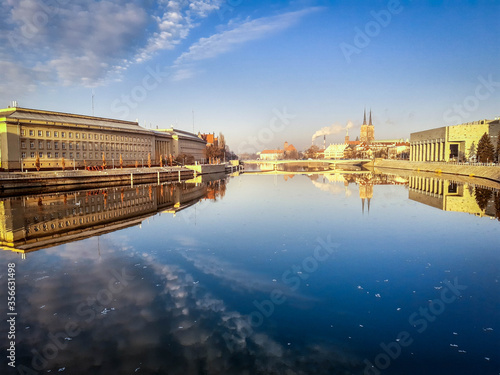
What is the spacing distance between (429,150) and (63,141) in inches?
3316

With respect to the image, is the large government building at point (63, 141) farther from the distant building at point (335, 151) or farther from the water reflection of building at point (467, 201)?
the distant building at point (335, 151)

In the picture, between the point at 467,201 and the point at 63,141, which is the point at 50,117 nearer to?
the point at 63,141

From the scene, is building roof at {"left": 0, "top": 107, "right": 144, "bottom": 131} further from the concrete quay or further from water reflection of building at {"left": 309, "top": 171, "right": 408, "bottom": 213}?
water reflection of building at {"left": 309, "top": 171, "right": 408, "bottom": 213}

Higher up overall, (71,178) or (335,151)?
(335,151)

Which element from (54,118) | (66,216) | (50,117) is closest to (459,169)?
(66,216)

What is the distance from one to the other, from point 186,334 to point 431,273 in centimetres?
753

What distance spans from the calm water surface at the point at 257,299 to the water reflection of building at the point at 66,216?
253mm

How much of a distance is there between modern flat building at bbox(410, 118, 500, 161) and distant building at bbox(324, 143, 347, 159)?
319 feet

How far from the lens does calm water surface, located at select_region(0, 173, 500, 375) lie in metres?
5.62

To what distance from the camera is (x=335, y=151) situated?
607ft

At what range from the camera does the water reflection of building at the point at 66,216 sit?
14695 millimetres

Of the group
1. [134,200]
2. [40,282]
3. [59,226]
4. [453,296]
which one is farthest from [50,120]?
[453,296]

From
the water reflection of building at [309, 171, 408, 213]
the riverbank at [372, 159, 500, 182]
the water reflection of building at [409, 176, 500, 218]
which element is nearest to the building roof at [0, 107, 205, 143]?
the water reflection of building at [309, 171, 408, 213]

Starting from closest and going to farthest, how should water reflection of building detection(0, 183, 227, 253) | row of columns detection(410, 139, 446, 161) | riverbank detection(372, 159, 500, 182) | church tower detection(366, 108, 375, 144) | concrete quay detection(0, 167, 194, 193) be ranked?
1. water reflection of building detection(0, 183, 227, 253)
2. concrete quay detection(0, 167, 194, 193)
3. riverbank detection(372, 159, 500, 182)
4. row of columns detection(410, 139, 446, 161)
5. church tower detection(366, 108, 375, 144)
